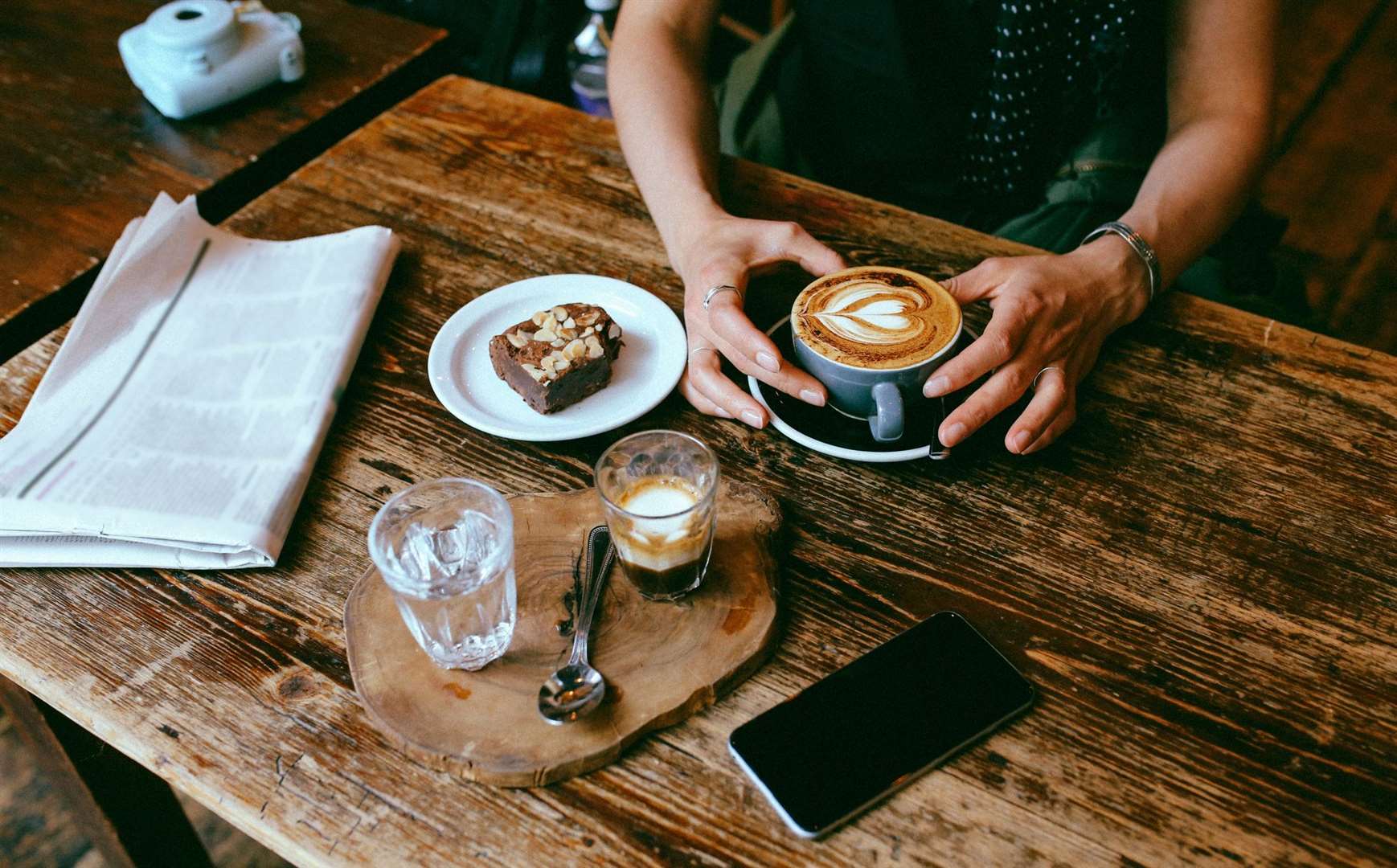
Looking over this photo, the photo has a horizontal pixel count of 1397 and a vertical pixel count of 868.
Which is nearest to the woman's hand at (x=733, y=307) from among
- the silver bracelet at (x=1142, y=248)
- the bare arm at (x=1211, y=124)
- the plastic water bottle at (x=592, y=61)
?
the silver bracelet at (x=1142, y=248)

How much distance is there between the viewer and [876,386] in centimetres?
93

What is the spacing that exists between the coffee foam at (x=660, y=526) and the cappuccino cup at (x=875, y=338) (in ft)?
0.68

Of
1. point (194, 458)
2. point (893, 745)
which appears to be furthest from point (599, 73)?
point (893, 745)

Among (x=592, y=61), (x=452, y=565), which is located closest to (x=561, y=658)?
(x=452, y=565)

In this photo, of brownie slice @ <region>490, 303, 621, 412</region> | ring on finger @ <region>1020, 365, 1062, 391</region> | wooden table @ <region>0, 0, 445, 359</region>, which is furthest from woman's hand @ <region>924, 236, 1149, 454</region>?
wooden table @ <region>0, 0, 445, 359</region>

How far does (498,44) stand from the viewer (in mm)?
2020

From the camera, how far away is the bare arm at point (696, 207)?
1.00 m

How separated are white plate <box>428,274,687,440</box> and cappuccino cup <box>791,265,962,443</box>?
17 centimetres

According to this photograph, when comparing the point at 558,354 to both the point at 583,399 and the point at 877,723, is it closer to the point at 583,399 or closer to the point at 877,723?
the point at 583,399

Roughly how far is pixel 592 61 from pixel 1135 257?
67.2 inches

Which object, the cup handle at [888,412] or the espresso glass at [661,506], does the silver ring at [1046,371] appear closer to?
the cup handle at [888,412]

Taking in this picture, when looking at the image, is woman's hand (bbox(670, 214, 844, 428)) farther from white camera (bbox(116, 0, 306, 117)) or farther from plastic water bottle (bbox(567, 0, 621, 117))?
plastic water bottle (bbox(567, 0, 621, 117))

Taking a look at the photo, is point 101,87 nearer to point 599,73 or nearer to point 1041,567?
point 599,73

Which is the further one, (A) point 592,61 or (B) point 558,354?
(A) point 592,61
